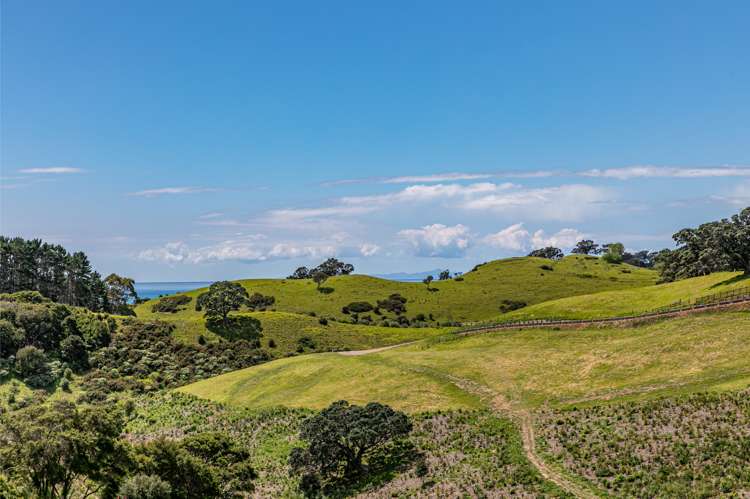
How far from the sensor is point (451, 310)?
152 meters

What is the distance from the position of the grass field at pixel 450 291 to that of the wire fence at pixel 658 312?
59.6 m

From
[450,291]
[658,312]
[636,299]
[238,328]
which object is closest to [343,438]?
[658,312]

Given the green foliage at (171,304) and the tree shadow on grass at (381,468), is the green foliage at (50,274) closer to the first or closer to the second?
the green foliage at (171,304)

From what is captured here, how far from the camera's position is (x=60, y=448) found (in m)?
31.1

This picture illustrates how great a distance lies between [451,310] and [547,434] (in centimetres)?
10893

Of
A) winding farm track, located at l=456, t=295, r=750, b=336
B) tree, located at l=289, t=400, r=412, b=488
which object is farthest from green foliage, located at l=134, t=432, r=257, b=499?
winding farm track, located at l=456, t=295, r=750, b=336

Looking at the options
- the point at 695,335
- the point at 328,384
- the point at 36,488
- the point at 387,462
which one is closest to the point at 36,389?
the point at 328,384

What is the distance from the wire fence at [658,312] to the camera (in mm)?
65312

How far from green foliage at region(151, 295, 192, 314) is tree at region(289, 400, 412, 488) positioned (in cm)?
11829

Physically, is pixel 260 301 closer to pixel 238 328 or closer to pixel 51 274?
pixel 238 328

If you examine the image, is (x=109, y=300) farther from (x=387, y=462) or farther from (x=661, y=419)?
(x=661, y=419)

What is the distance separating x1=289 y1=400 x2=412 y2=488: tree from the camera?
43.9 m

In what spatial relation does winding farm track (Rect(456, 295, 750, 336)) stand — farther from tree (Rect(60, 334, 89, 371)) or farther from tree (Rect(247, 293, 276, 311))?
tree (Rect(247, 293, 276, 311))

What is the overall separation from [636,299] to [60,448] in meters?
90.5
